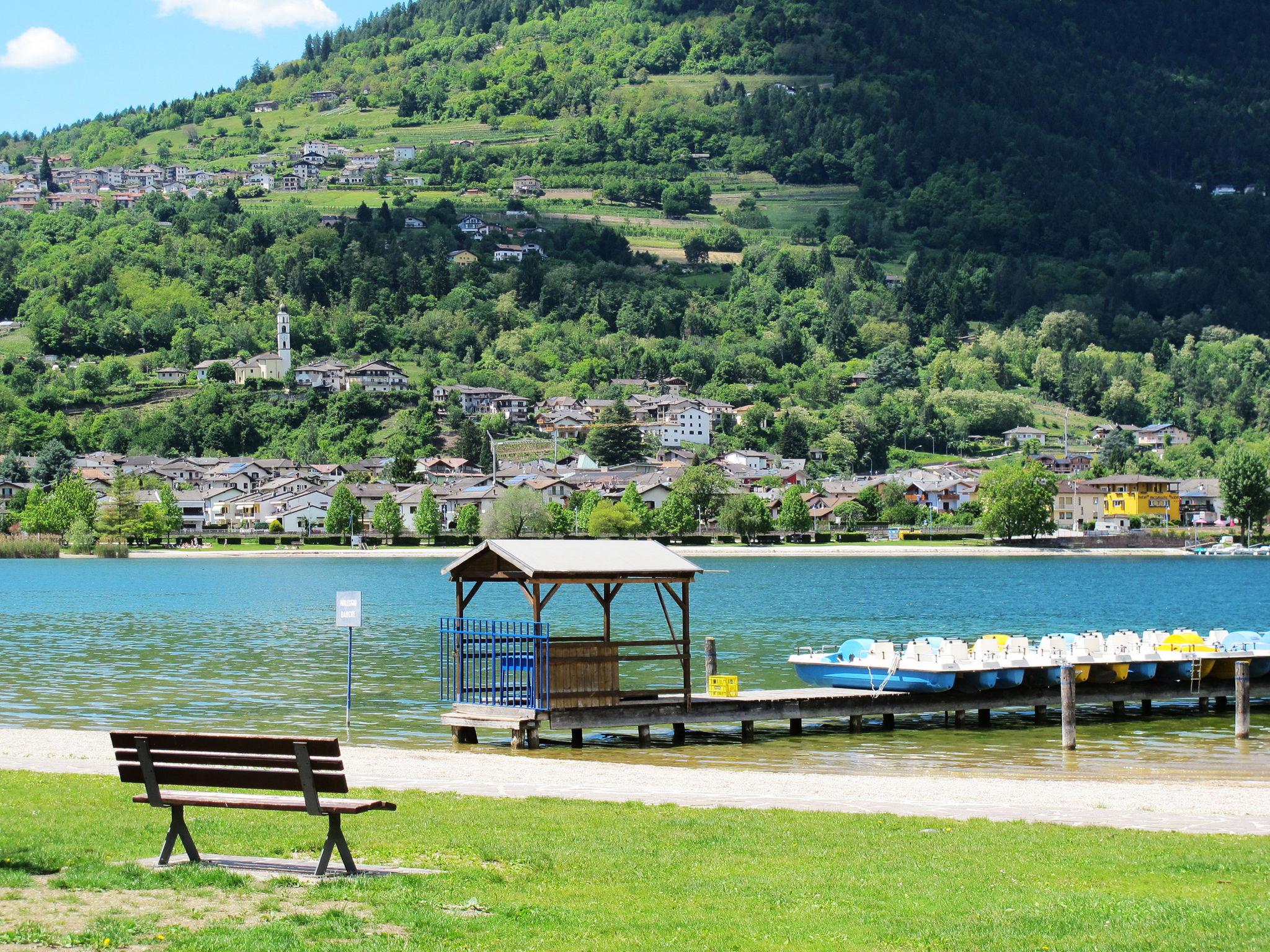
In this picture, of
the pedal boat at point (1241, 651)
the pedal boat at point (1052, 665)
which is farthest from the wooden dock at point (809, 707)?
the pedal boat at point (1241, 651)

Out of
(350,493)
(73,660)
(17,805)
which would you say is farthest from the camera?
(350,493)

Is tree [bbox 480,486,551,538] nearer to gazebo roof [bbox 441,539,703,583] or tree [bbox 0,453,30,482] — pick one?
tree [bbox 0,453,30,482]

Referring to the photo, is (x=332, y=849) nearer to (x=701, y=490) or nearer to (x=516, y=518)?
(x=516, y=518)

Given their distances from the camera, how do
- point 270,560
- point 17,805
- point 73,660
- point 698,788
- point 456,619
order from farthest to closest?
point 270,560 < point 73,660 < point 456,619 < point 698,788 < point 17,805

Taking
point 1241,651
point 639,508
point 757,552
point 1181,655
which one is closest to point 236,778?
point 1181,655

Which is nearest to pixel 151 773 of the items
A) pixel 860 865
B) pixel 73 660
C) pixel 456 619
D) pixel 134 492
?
pixel 860 865

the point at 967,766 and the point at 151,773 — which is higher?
the point at 151,773

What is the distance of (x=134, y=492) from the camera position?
177250mm

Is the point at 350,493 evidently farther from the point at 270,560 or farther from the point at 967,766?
the point at 967,766

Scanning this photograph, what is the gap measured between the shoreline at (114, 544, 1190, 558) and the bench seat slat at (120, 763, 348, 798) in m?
133

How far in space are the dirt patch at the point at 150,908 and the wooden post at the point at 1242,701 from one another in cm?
2545

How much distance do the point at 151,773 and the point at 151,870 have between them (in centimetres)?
107

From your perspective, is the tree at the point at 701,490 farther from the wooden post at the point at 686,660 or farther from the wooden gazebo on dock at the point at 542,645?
the wooden gazebo on dock at the point at 542,645

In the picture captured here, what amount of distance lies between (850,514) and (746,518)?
17.9 meters
